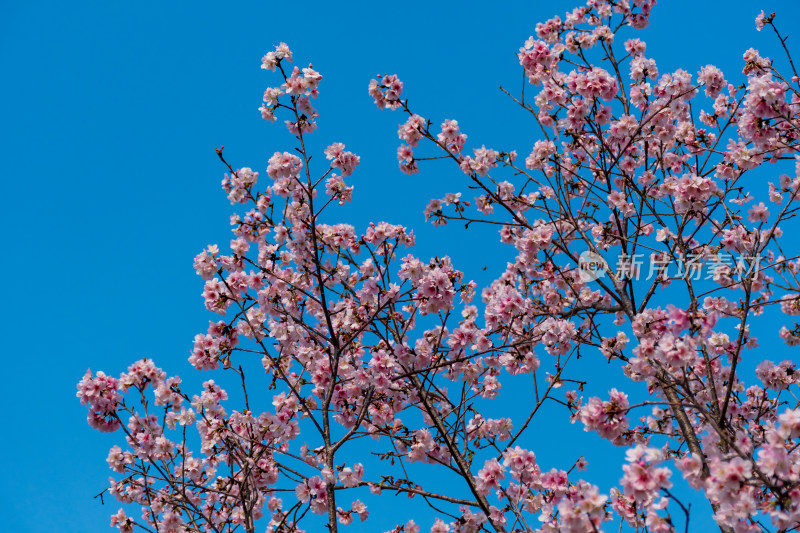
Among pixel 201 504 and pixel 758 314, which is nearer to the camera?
pixel 201 504

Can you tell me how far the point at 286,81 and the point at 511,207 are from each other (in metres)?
3.14

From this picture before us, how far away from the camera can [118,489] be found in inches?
269

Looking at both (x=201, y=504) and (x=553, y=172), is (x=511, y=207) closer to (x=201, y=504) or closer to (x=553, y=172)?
(x=553, y=172)

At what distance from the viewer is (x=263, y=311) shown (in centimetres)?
653

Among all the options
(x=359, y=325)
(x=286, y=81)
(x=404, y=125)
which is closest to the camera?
(x=286, y=81)

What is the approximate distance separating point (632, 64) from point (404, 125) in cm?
331

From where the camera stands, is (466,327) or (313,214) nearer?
(313,214)

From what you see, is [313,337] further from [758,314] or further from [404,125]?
[758,314]

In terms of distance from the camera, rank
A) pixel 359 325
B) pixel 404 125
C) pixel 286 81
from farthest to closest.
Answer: pixel 404 125, pixel 359 325, pixel 286 81

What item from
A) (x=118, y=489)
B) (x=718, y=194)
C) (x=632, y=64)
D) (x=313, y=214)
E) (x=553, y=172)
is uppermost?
(x=632, y=64)

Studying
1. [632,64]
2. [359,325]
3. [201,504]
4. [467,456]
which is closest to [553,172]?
[632,64]

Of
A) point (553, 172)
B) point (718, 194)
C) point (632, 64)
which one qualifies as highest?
point (632, 64)

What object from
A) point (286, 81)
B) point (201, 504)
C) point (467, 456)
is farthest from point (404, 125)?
point (201, 504)

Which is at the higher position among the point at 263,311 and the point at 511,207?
the point at 511,207
